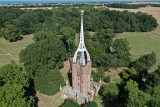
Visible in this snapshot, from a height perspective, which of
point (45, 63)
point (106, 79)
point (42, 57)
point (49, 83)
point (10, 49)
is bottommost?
point (10, 49)

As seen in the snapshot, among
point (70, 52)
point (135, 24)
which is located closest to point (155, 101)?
point (70, 52)

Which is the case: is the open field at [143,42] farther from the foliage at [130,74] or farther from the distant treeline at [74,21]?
the foliage at [130,74]

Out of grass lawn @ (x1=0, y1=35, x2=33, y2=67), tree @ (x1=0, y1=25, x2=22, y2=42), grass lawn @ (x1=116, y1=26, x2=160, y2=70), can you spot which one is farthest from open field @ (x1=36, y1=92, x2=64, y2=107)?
tree @ (x1=0, y1=25, x2=22, y2=42)

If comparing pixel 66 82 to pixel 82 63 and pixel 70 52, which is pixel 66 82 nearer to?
pixel 82 63

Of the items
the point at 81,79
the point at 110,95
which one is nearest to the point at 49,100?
the point at 81,79

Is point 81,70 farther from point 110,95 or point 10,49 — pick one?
point 10,49

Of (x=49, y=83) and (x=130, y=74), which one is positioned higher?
(x=49, y=83)

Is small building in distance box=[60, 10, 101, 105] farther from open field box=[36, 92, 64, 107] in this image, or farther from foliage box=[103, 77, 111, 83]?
foliage box=[103, 77, 111, 83]
